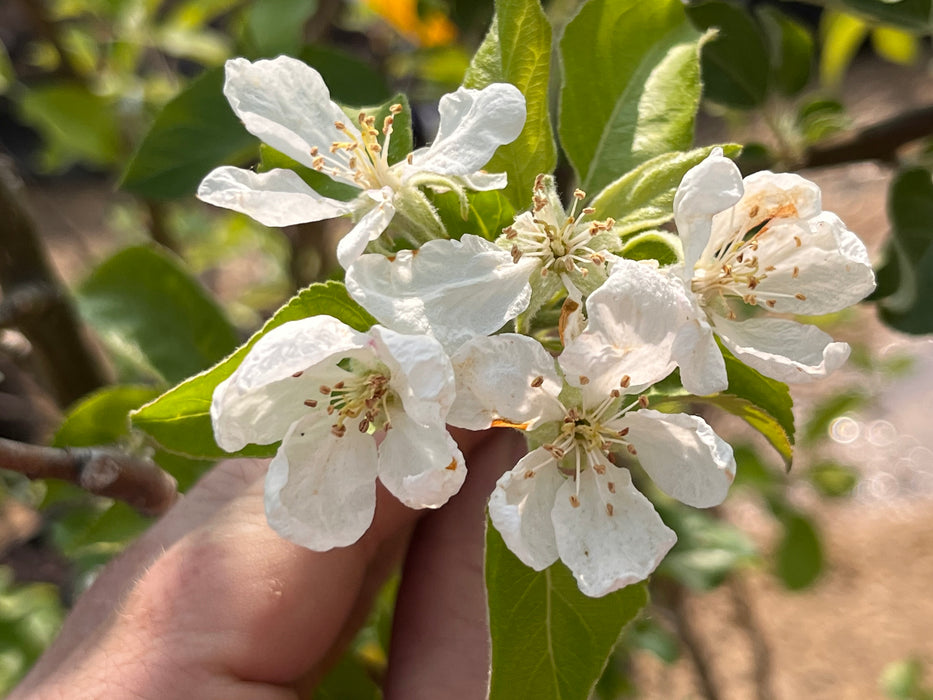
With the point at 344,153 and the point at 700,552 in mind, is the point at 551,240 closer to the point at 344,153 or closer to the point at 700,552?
the point at 344,153

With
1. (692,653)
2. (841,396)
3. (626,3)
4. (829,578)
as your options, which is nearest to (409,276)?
(626,3)

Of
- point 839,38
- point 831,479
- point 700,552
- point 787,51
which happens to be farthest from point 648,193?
point 831,479

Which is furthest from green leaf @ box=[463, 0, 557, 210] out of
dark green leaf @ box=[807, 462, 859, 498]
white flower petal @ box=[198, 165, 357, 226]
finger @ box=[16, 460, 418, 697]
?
dark green leaf @ box=[807, 462, 859, 498]

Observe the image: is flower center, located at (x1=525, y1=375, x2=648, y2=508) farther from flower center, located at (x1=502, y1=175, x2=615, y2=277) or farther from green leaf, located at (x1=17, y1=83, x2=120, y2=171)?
green leaf, located at (x1=17, y1=83, x2=120, y2=171)

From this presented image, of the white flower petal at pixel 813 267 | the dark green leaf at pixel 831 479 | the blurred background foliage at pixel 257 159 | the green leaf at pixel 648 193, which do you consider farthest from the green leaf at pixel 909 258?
the dark green leaf at pixel 831 479

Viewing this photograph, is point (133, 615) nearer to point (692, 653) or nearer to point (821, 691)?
point (692, 653)
